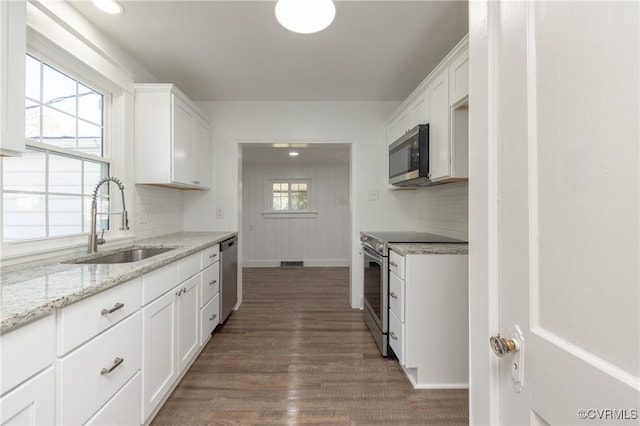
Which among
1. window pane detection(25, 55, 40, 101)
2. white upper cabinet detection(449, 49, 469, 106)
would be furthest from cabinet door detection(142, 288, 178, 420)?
white upper cabinet detection(449, 49, 469, 106)

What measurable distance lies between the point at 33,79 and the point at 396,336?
2750 mm

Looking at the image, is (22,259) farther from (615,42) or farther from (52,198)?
(615,42)

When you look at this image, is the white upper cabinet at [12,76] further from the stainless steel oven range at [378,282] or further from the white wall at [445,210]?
the white wall at [445,210]

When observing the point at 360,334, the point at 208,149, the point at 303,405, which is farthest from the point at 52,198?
the point at 360,334

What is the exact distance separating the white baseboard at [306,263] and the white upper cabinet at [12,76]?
5056 millimetres

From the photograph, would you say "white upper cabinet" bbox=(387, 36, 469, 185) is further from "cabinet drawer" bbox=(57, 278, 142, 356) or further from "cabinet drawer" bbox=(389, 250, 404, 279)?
"cabinet drawer" bbox=(57, 278, 142, 356)

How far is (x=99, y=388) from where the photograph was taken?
115 cm

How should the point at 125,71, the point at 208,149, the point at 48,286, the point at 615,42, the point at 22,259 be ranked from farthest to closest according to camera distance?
the point at 208,149
the point at 125,71
the point at 22,259
the point at 48,286
the point at 615,42

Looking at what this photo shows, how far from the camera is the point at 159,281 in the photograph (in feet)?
5.26

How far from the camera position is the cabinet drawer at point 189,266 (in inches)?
75.7

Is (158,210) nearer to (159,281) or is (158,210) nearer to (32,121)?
(32,121)

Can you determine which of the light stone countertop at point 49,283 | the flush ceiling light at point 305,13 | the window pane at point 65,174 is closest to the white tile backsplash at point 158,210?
the window pane at point 65,174

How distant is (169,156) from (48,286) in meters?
1.59

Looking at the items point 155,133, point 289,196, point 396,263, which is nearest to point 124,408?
point 396,263
